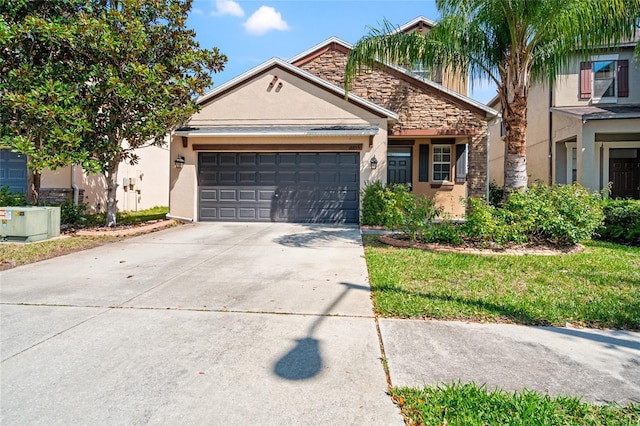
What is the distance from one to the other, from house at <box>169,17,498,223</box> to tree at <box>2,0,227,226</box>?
6.44ft

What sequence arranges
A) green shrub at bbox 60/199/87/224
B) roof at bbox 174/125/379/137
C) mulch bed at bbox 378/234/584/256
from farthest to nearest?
roof at bbox 174/125/379/137 < green shrub at bbox 60/199/87/224 < mulch bed at bbox 378/234/584/256

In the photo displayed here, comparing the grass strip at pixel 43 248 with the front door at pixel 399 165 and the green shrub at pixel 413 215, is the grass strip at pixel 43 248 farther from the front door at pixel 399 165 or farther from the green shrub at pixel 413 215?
the front door at pixel 399 165

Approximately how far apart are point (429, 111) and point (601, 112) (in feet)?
20.4

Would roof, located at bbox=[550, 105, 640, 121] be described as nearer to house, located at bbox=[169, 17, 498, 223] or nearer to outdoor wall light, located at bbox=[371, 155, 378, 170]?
house, located at bbox=[169, 17, 498, 223]

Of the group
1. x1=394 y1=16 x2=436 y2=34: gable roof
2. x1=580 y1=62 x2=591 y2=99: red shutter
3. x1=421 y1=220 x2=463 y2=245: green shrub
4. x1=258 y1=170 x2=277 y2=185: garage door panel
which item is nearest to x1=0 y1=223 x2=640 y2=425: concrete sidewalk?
x1=421 y1=220 x2=463 y2=245: green shrub

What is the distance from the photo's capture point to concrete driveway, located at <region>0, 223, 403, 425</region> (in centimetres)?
236

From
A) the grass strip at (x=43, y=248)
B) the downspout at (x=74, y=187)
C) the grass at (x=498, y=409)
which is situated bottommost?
the grass at (x=498, y=409)

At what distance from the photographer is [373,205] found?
36.8ft

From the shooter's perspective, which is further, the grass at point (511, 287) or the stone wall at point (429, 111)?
the stone wall at point (429, 111)

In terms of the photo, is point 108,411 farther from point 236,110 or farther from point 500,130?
point 500,130

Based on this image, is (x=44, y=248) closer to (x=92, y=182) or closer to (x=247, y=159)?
(x=247, y=159)

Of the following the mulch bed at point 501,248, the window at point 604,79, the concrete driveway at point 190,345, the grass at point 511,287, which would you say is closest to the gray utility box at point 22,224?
the concrete driveway at point 190,345

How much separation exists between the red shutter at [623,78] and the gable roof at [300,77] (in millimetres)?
10350

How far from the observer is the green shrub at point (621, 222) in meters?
8.51
